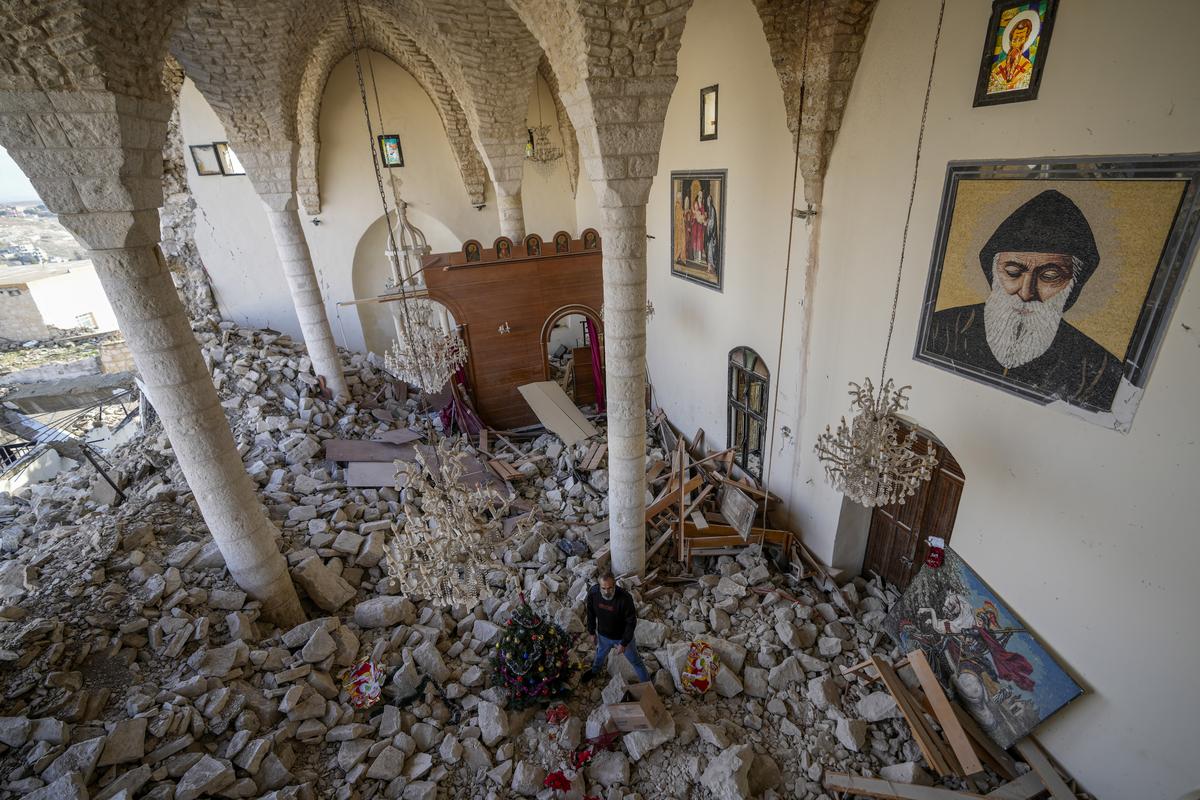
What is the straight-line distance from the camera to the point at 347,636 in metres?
4.65

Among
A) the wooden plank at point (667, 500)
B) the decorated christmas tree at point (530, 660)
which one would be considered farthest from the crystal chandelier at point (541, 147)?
the decorated christmas tree at point (530, 660)

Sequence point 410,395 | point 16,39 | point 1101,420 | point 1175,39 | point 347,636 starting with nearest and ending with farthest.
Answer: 1. point 1175,39
2. point 16,39
3. point 1101,420
4. point 347,636
5. point 410,395

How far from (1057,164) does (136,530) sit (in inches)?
307

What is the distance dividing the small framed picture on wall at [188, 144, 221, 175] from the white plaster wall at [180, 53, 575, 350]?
100 mm

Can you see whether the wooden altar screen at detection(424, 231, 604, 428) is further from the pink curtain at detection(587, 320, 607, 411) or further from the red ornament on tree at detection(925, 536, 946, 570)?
the red ornament on tree at detection(925, 536, 946, 570)

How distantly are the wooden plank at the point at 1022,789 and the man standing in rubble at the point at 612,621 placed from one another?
103 inches

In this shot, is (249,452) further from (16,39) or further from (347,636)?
(16,39)

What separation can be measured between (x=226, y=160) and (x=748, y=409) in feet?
36.5

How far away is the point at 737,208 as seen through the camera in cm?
660

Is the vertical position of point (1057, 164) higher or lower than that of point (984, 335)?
higher

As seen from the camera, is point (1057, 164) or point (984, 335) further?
point (984, 335)

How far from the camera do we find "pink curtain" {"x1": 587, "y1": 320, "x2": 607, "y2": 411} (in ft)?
32.1

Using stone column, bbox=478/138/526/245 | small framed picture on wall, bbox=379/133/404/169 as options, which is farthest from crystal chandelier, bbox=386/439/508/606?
small framed picture on wall, bbox=379/133/404/169

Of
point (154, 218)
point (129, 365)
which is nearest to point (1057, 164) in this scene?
point (154, 218)
